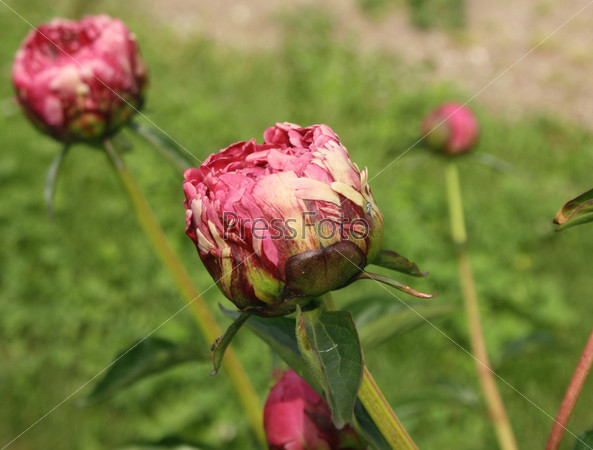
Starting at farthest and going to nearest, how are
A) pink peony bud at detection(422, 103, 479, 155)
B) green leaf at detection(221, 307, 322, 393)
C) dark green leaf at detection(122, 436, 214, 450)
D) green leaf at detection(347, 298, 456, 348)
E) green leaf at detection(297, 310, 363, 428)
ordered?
pink peony bud at detection(422, 103, 479, 155) < dark green leaf at detection(122, 436, 214, 450) < green leaf at detection(347, 298, 456, 348) < green leaf at detection(221, 307, 322, 393) < green leaf at detection(297, 310, 363, 428)

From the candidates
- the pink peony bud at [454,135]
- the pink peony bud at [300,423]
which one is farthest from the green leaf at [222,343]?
the pink peony bud at [454,135]

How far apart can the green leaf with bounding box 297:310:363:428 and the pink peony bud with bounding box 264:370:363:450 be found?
0.50 feet

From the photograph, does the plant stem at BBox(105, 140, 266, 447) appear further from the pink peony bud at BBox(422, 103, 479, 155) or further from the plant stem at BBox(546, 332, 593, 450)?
the pink peony bud at BBox(422, 103, 479, 155)

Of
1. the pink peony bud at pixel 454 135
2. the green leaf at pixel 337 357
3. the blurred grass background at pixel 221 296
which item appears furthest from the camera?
the blurred grass background at pixel 221 296

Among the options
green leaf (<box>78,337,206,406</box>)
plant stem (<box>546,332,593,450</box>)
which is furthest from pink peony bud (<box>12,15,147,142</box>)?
plant stem (<box>546,332,593,450</box>)

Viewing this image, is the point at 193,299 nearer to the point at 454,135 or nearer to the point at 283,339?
the point at 283,339

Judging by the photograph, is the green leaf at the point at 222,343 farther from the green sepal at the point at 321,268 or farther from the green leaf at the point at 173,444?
the green leaf at the point at 173,444

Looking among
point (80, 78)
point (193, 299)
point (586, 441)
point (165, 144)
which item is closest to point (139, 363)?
point (193, 299)

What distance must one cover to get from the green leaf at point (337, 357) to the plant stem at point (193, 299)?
34 centimetres

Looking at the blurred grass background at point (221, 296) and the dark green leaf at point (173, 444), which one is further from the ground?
the dark green leaf at point (173, 444)

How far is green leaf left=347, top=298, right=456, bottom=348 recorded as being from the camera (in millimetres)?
688

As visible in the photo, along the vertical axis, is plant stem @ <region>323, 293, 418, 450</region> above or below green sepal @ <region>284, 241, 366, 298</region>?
below

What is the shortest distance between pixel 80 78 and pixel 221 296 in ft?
3.84

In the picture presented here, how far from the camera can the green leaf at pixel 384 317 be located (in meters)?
0.69
